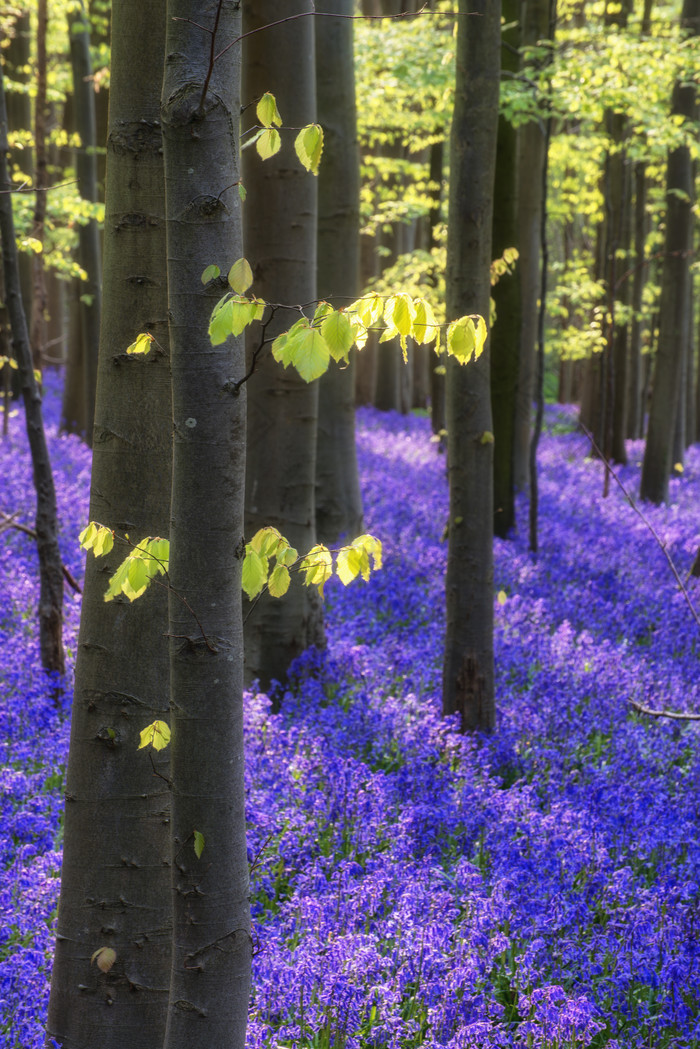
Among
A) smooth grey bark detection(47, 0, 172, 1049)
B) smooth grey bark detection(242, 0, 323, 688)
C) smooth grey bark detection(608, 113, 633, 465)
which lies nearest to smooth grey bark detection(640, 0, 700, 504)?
smooth grey bark detection(608, 113, 633, 465)

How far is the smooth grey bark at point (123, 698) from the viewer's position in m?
2.58

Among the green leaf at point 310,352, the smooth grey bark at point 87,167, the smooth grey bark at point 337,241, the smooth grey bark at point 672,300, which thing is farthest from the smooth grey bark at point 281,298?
the smooth grey bark at point 672,300

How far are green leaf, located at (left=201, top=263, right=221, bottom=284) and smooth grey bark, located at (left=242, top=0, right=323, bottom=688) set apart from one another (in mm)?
3678

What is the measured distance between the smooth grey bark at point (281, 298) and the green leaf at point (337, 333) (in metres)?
3.80

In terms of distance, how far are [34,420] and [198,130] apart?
376 cm

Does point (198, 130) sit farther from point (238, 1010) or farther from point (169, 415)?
point (238, 1010)

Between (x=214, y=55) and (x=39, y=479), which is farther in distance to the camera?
(x=39, y=479)

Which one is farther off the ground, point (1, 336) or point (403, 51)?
point (403, 51)

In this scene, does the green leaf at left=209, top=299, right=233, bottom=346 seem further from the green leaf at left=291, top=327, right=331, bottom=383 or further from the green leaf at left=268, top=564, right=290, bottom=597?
the green leaf at left=268, top=564, right=290, bottom=597

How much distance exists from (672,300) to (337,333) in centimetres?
1373

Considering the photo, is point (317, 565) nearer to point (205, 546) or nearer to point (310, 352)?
point (205, 546)

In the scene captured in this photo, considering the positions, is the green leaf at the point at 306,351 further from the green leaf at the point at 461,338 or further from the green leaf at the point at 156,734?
the green leaf at the point at 156,734

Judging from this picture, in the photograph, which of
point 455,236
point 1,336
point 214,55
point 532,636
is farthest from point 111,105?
point 1,336

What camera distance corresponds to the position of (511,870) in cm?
378
